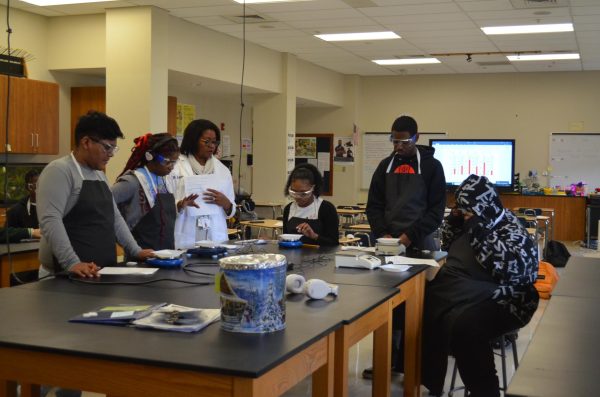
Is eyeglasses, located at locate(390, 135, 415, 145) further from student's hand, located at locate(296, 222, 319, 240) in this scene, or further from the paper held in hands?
the paper held in hands

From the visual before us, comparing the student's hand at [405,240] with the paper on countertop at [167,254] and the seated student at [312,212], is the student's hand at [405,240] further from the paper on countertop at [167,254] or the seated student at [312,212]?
the paper on countertop at [167,254]

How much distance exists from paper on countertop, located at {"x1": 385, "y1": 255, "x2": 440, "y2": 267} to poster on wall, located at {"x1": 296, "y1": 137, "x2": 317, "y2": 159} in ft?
32.2

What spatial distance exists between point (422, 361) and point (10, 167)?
546cm

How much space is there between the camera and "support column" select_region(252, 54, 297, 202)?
35.7ft

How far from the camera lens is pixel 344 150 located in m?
13.6

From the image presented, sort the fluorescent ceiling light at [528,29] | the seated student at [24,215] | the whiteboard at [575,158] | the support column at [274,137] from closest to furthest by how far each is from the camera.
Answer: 1. the seated student at [24,215]
2. the fluorescent ceiling light at [528,29]
3. the support column at [274,137]
4. the whiteboard at [575,158]

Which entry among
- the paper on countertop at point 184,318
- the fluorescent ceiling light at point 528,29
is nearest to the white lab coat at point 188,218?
the paper on countertop at point 184,318

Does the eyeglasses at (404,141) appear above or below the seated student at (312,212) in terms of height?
above

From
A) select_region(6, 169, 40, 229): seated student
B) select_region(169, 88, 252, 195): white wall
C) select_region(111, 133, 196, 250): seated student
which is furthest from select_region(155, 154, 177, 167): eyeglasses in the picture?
select_region(169, 88, 252, 195): white wall

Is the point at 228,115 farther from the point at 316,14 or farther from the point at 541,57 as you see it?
the point at 541,57

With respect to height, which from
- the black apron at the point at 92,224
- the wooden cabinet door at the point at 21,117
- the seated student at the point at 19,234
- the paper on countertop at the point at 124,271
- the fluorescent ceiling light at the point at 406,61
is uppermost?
the fluorescent ceiling light at the point at 406,61

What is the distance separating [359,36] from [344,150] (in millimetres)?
4348

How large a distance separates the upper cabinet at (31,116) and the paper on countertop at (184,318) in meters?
5.66

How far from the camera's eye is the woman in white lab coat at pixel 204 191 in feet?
14.2
